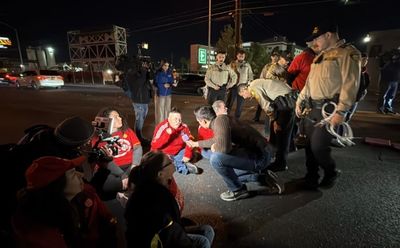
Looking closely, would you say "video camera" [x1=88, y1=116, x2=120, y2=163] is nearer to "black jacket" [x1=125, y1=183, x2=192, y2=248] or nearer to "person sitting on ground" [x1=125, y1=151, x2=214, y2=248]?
"person sitting on ground" [x1=125, y1=151, x2=214, y2=248]

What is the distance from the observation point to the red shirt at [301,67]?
375 cm

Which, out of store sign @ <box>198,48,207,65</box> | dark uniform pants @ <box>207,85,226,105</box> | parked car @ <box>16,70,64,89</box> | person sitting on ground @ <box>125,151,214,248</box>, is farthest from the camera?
store sign @ <box>198,48,207,65</box>

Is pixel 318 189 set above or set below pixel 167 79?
below

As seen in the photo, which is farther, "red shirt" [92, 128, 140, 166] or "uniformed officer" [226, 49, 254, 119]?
"uniformed officer" [226, 49, 254, 119]

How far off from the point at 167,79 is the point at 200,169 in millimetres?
2608

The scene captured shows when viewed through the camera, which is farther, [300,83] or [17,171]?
[300,83]

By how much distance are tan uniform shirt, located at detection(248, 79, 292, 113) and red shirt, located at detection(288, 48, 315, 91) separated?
27 cm

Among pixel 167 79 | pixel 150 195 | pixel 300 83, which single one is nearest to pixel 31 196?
pixel 150 195

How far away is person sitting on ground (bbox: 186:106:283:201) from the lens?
2938 mm

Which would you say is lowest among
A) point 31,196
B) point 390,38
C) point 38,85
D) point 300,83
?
point 38,85

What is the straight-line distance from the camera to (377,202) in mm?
2941

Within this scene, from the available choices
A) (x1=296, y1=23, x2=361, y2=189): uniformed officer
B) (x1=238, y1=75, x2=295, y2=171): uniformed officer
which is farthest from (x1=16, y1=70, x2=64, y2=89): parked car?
(x1=296, y1=23, x2=361, y2=189): uniformed officer

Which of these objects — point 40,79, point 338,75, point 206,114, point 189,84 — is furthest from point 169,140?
point 40,79

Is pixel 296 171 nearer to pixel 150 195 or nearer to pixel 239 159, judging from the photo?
pixel 239 159
